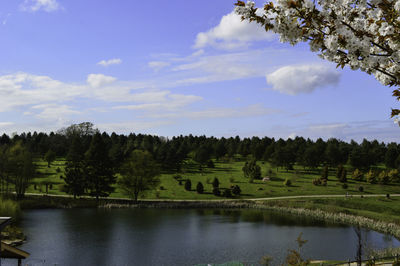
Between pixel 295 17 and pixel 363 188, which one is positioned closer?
pixel 295 17

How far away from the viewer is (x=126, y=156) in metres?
88.2

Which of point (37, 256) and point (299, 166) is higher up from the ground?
point (299, 166)

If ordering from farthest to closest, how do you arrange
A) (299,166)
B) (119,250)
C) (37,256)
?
1. (299,166)
2. (119,250)
3. (37,256)

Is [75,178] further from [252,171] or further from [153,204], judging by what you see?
[252,171]

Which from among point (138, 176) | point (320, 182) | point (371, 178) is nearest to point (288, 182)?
point (320, 182)

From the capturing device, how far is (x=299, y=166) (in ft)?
311

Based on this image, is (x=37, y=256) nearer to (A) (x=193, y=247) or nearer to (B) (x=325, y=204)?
(A) (x=193, y=247)

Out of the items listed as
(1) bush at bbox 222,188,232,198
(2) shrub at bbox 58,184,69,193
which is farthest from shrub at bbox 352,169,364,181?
(2) shrub at bbox 58,184,69,193

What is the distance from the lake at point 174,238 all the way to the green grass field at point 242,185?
43.0 ft

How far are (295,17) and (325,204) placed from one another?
52179mm

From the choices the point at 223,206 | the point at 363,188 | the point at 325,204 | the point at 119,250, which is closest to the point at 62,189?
the point at 223,206

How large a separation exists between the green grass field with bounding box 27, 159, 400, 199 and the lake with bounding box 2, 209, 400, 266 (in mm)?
13118

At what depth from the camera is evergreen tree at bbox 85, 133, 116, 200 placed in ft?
203

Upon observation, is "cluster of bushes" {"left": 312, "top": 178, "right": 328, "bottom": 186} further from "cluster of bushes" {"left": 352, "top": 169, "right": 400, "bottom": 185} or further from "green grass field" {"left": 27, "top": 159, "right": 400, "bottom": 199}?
"cluster of bushes" {"left": 352, "top": 169, "right": 400, "bottom": 185}
